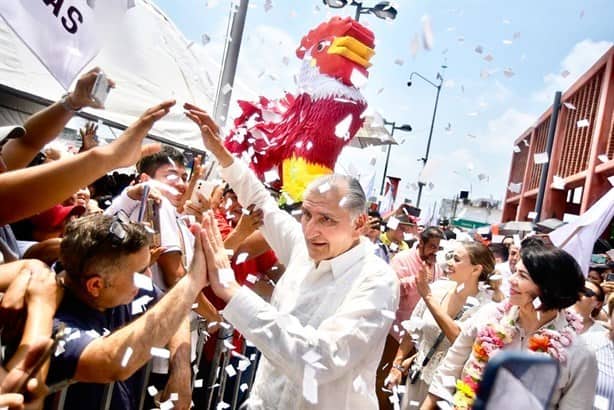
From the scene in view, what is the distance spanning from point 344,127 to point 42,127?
2.26 m

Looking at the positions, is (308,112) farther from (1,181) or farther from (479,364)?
(1,181)

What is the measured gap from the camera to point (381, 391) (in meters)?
3.64

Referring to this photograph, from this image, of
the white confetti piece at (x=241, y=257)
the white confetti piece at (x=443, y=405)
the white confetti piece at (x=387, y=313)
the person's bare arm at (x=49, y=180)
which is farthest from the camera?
the white confetti piece at (x=241, y=257)

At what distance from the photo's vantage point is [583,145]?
1603cm

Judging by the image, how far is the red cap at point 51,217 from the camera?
2377 millimetres

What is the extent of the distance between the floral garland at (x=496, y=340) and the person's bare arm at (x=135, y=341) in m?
1.30

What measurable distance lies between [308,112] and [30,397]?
2.89 m

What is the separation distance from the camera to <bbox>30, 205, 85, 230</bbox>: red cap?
93.6 inches

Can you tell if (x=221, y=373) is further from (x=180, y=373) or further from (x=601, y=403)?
(x=601, y=403)

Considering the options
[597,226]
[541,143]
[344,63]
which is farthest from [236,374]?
[541,143]

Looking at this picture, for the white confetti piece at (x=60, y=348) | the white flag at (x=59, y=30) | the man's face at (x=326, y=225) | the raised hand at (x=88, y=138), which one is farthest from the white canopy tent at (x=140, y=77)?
the white confetti piece at (x=60, y=348)

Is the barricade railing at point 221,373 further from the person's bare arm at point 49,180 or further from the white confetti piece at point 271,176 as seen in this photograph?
the white confetti piece at point 271,176

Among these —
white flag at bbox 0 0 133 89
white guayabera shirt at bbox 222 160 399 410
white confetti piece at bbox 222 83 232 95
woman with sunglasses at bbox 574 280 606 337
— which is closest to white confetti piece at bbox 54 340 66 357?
white guayabera shirt at bbox 222 160 399 410

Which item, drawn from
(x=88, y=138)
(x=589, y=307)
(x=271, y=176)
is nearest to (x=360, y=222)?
(x=88, y=138)
